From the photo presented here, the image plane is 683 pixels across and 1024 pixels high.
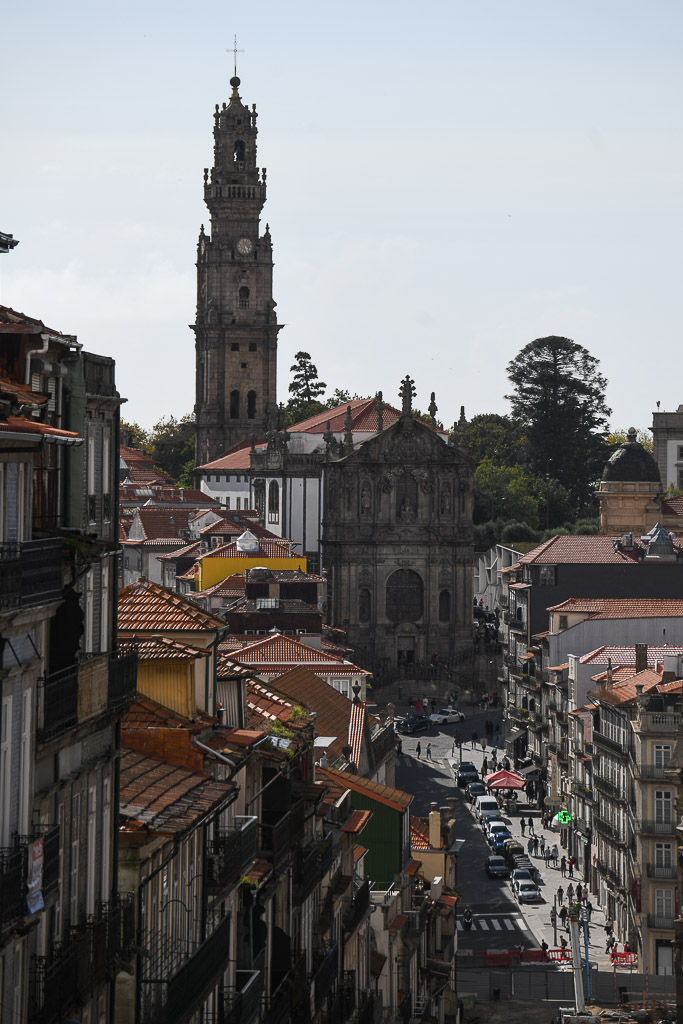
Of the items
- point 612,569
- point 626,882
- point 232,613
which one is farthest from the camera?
point 612,569

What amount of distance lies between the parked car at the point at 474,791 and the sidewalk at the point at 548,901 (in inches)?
59.8

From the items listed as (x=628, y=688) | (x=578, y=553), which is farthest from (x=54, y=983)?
(x=578, y=553)

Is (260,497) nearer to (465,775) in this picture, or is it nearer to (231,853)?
(465,775)

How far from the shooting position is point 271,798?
29906 millimetres

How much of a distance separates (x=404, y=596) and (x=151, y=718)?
119316 millimetres

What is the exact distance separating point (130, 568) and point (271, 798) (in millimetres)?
91377

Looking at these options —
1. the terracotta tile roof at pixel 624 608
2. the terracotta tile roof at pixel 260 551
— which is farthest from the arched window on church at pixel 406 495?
the terracotta tile roof at pixel 624 608

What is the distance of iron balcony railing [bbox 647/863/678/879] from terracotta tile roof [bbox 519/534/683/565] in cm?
4783

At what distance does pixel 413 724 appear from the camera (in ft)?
385

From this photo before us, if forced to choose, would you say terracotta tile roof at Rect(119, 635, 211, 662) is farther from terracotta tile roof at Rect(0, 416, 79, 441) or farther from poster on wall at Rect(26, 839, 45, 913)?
terracotta tile roof at Rect(0, 416, 79, 441)

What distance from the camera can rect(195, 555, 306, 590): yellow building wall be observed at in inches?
Answer: 4350

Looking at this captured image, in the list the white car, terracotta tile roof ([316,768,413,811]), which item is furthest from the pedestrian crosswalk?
the white car

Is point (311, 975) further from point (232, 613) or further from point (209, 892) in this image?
point (232, 613)

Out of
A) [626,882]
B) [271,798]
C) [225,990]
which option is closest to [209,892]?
[225,990]
